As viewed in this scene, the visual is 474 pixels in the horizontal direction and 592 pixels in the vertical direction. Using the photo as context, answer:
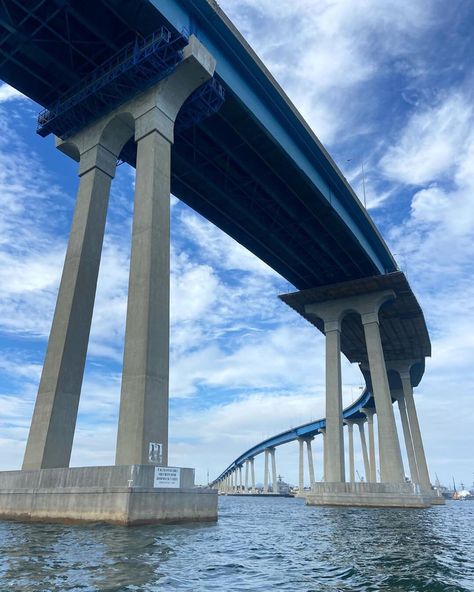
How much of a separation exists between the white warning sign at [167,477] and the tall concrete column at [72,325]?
247 inches

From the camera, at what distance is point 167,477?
52.7ft

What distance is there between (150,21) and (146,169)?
281 inches

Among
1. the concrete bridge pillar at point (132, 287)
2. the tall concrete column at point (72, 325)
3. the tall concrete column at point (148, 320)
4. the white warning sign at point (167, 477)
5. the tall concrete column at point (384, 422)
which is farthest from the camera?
the tall concrete column at point (384, 422)

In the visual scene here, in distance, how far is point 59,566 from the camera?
323 inches

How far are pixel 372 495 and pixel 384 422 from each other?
7.60 meters

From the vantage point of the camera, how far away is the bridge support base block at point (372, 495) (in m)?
40.2

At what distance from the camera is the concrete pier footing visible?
1460cm

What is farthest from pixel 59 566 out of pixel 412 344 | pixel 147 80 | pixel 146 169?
pixel 412 344

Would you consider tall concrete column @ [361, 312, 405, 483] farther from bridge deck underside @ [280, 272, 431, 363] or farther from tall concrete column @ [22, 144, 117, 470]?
tall concrete column @ [22, 144, 117, 470]

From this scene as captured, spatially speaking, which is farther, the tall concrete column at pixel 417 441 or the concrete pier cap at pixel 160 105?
the tall concrete column at pixel 417 441

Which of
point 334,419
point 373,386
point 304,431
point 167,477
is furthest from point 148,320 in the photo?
point 304,431

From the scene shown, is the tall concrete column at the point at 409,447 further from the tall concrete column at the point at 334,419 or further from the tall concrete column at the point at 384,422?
the tall concrete column at the point at 334,419

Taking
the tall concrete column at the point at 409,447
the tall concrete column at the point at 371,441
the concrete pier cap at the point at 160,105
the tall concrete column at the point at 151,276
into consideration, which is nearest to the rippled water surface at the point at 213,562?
the tall concrete column at the point at 151,276

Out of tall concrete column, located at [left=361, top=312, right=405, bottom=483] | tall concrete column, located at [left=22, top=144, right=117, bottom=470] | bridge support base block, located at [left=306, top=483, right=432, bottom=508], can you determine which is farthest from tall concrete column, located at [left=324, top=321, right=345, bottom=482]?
tall concrete column, located at [left=22, top=144, right=117, bottom=470]
